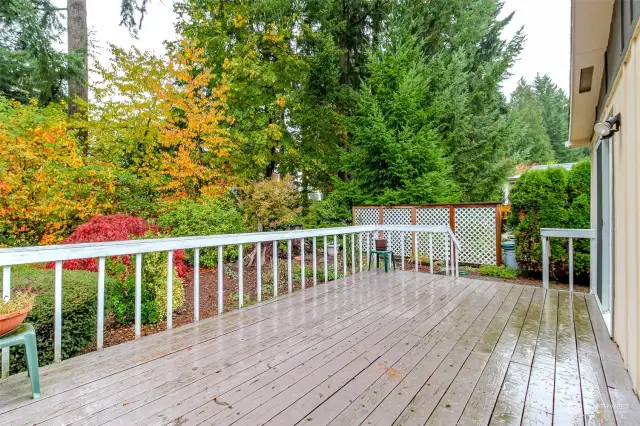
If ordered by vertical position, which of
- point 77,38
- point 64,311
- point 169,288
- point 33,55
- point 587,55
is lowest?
point 64,311

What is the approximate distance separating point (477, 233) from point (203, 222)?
593 centimetres

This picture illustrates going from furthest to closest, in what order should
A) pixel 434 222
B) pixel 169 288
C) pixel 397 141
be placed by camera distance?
pixel 397 141 → pixel 434 222 → pixel 169 288

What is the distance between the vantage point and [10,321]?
1.61 meters

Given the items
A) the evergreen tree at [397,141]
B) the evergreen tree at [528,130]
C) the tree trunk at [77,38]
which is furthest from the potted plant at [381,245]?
the tree trunk at [77,38]

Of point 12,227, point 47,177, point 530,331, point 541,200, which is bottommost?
point 530,331

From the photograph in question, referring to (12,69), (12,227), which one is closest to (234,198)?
(12,227)

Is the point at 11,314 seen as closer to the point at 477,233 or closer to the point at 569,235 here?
the point at 569,235

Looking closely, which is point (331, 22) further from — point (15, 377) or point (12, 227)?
point (15, 377)

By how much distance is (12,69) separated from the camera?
8.30m

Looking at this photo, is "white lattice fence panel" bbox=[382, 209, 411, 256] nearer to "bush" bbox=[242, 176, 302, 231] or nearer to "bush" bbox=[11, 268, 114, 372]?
"bush" bbox=[242, 176, 302, 231]

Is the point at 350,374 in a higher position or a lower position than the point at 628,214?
lower

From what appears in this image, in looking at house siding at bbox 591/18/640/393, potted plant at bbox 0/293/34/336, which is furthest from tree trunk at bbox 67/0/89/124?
house siding at bbox 591/18/640/393

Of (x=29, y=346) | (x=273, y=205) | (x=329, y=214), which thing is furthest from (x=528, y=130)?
(x=29, y=346)

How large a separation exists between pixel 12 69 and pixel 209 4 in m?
5.49
